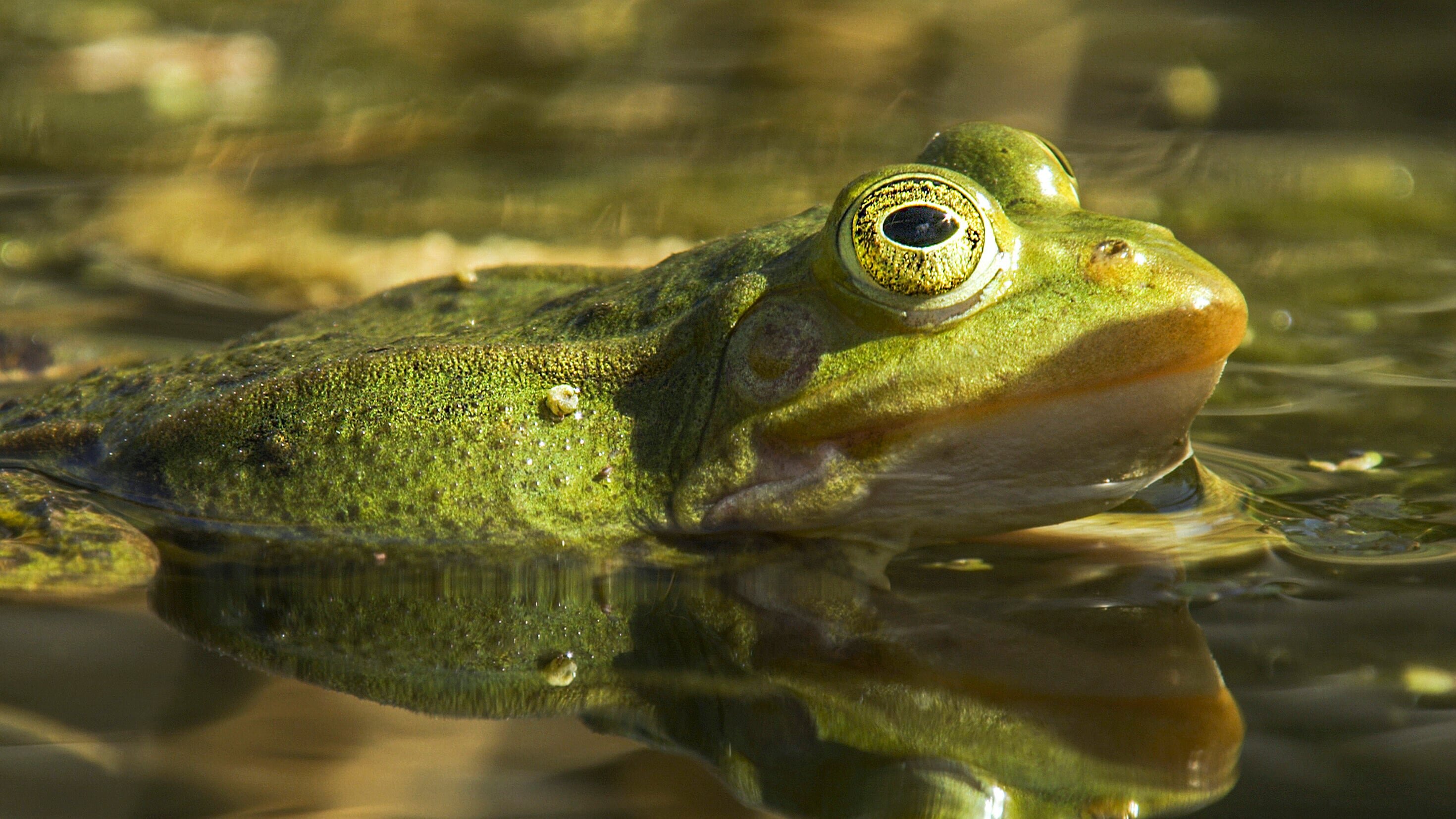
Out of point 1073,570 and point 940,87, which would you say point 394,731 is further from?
point 940,87

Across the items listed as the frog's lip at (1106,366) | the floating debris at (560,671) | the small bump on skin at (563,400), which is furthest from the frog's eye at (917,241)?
the floating debris at (560,671)

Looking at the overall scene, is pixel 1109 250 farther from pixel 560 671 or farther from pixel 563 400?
pixel 560 671

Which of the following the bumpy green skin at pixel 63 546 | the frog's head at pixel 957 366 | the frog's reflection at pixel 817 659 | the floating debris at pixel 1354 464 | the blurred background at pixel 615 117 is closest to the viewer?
the frog's reflection at pixel 817 659

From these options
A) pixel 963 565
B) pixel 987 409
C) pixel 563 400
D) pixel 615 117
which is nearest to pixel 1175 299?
pixel 987 409

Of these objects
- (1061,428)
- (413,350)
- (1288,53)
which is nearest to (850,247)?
(1061,428)

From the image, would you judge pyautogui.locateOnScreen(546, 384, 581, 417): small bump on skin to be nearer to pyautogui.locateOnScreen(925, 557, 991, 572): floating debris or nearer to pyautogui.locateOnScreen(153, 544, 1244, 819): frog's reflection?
pyautogui.locateOnScreen(153, 544, 1244, 819): frog's reflection

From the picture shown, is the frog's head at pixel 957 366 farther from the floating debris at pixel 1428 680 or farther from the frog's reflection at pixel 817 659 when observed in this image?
the floating debris at pixel 1428 680

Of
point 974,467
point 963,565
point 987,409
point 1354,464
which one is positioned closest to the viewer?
point 987,409

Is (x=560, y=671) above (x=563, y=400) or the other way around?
the other way around
